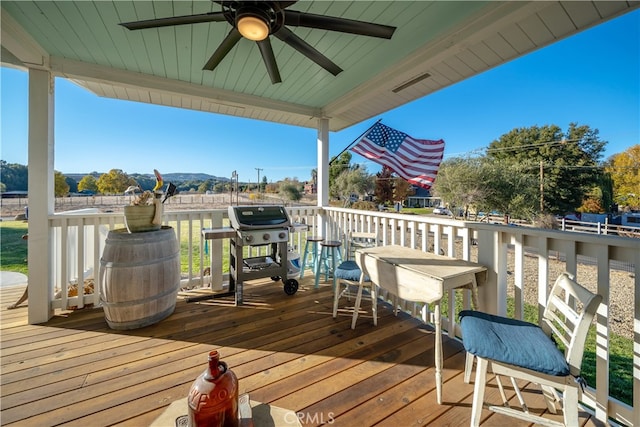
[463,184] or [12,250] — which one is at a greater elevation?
[463,184]

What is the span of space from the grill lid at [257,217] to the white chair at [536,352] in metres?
2.09

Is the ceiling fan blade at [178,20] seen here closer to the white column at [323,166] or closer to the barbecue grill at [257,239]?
the barbecue grill at [257,239]

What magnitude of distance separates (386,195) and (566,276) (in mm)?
18072

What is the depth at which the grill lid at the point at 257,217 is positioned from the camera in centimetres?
275

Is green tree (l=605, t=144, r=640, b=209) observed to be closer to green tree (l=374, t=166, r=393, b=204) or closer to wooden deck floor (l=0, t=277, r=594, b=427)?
green tree (l=374, t=166, r=393, b=204)

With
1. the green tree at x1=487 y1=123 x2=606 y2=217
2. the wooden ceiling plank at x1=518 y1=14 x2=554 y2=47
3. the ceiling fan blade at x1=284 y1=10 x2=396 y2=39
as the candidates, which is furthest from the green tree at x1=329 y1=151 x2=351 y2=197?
the ceiling fan blade at x1=284 y1=10 x2=396 y2=39

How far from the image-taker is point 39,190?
228cm

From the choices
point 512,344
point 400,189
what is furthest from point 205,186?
point 400,189

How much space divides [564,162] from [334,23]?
20.4 m

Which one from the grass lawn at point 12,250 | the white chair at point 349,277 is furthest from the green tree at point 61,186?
the white chair at point 349,277

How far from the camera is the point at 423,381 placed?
1.59 metres

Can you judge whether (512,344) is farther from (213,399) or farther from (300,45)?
(300,45)

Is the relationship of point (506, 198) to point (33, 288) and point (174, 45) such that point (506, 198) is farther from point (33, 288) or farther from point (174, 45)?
point (33, 288)

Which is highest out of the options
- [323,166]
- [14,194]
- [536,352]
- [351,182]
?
[351,182]
